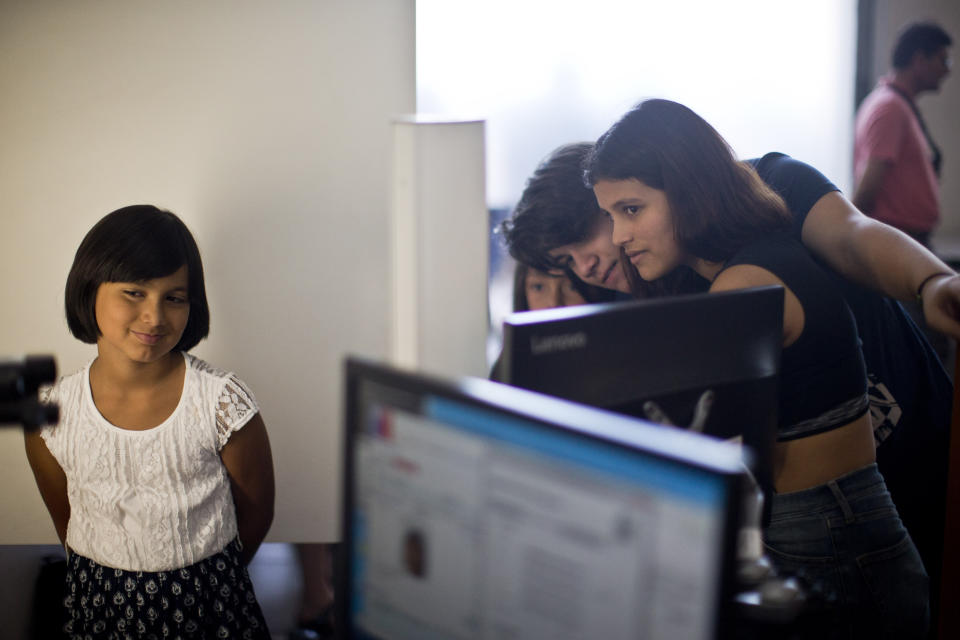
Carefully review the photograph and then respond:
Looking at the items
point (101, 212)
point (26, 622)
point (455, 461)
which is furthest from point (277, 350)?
point (455, 461)

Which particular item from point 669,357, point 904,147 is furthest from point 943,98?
point 669,357

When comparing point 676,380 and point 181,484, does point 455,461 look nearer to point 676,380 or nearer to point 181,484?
point 676,380

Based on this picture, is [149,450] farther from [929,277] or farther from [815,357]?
[929,277]

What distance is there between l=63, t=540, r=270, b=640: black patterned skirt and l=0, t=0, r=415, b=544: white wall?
59cm

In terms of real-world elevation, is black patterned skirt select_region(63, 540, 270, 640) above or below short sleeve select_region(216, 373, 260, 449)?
below

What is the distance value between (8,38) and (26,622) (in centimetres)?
133

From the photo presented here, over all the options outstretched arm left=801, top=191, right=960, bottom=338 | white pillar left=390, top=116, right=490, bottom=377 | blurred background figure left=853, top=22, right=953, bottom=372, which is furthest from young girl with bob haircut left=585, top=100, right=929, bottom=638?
blurred background figure left=853, top=22, right=953, bottom=372

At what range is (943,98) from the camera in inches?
182

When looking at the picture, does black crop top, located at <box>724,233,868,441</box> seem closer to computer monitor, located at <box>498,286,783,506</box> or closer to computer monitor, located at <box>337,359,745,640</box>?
computer monitor, located at <box>498,286,783,506</box>

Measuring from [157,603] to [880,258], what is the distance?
1.33 metres

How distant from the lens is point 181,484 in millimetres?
1542

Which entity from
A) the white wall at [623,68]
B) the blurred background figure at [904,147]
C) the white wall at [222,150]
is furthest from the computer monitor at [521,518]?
the blurred background figure at [904,147]

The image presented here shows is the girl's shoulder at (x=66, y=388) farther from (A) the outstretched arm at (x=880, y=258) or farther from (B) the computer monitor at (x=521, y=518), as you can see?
(A) the outstretched arm at (x=880, y=258)

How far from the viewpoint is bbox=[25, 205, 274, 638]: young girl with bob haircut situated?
1.51 meters
